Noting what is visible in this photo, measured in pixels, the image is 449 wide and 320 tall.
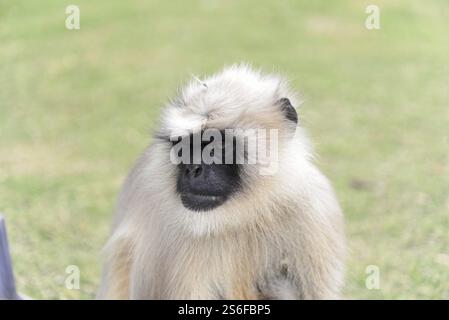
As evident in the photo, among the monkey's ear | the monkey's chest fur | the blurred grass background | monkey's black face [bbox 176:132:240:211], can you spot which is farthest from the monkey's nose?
the blurred grass background

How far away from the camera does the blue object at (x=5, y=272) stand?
4.78m

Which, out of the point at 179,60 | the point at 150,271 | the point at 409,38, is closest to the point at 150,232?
the point at 150,271

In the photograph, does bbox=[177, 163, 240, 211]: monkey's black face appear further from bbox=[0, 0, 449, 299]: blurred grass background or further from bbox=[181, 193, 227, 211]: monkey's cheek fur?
bbox=[0, 0, 449, 299]: blurred grass background

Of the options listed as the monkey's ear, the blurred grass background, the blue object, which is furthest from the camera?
the blurred grass background

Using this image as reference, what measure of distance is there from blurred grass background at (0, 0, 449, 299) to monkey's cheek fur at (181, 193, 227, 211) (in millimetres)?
1166

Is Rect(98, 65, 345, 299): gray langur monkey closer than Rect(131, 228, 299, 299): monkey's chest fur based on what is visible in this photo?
Yes

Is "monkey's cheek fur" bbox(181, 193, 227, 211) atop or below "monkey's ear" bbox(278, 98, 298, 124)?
below

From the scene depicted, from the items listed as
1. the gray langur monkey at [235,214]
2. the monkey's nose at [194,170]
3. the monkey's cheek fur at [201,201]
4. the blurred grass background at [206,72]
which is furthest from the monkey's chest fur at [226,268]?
the blurred grass background at [206,72]

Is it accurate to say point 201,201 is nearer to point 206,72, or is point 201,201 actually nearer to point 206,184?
point 206,184

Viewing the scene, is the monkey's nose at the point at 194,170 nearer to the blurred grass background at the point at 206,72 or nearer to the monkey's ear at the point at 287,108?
the monkey's ear at the point at 287,108

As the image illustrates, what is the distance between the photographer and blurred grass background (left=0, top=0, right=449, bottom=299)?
6.25m

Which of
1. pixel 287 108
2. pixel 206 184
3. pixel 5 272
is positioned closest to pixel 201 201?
pixel 206 184

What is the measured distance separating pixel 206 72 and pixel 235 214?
6960 mm

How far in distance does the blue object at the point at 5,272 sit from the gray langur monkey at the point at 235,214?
0.89 m
